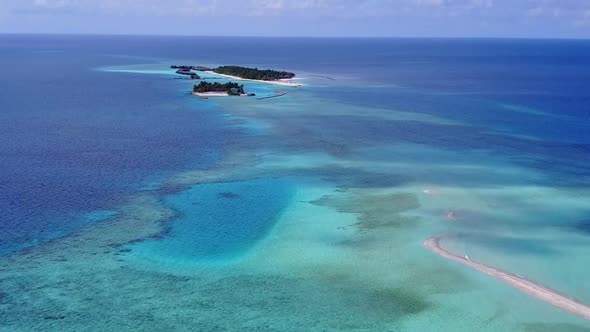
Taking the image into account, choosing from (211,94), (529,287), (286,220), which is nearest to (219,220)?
(286,220)

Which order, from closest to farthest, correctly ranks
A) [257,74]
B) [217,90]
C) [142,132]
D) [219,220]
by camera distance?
[219,220] → [142,132] → [217,90] → [257,74]

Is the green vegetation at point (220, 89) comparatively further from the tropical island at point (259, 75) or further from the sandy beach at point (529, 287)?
the sandy beach at point (529, 287)

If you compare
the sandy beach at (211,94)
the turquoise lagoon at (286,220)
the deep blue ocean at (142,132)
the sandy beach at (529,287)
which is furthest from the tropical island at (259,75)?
the sandy beach at (529,287)

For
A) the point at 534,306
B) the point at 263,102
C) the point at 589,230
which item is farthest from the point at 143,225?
the point at 263,102

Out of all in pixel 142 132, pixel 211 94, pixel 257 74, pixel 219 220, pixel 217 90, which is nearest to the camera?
pixel 219 220

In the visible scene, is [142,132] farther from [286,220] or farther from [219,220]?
[286,220]

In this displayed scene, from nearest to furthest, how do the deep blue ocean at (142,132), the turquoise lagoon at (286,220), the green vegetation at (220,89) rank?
the turquoise lagoon at (286,220) < the deep blue ocean at (142,132) < the green vegetation at (220,89)

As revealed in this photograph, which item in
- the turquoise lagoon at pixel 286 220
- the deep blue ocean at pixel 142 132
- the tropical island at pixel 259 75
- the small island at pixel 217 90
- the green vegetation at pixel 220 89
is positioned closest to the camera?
the turquoise lagoon at pixel 286 220
